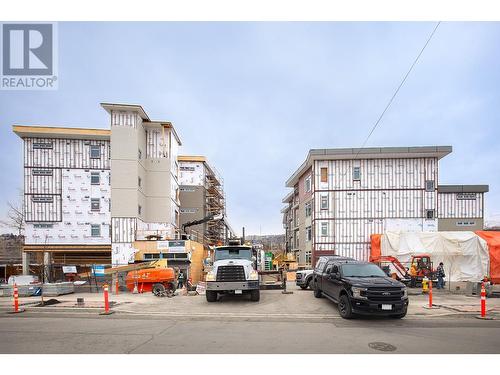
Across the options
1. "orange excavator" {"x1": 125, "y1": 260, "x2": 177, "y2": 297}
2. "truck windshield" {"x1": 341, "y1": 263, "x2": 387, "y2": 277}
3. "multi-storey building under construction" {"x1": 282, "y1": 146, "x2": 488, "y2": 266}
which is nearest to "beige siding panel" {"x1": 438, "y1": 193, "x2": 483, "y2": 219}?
"multi-storey building under construction" {"x1": 282, "y1": 146, "x2": 488, "y2": 266}

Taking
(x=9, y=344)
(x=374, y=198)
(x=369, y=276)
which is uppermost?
(x=374, y=198)

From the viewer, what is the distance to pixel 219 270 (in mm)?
14641

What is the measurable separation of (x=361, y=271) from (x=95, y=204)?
92.4 ft

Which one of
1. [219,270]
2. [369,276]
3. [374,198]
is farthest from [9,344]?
[374,198]

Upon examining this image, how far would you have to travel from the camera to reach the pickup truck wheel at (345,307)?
10883mm

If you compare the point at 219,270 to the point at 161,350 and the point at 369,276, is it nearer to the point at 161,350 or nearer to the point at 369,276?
the point at 369,276

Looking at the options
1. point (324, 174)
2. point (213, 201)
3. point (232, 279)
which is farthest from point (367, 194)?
point (213, 201)

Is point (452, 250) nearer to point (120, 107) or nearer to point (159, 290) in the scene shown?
point (159, 290)

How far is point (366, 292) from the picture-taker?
414 inches

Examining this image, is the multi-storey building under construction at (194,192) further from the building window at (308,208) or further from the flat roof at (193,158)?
the building window at (308,208)

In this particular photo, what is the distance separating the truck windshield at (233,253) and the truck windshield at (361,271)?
5141 mm

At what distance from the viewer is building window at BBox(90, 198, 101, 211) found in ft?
106

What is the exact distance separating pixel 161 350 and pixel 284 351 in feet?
9.14

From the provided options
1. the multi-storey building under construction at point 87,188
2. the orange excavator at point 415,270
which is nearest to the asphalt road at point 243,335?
the orange excavator at point 415,270
